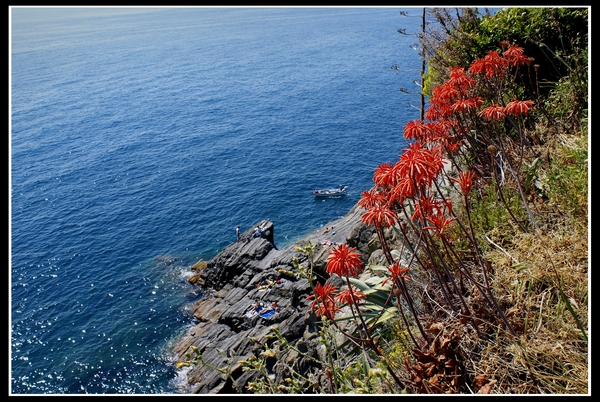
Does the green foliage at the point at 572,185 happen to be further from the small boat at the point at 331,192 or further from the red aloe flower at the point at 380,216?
the small boat at the point at 331,192

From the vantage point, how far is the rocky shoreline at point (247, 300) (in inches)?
649

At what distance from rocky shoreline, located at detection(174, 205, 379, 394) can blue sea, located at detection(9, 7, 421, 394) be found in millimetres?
1396

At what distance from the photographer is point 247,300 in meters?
23.0

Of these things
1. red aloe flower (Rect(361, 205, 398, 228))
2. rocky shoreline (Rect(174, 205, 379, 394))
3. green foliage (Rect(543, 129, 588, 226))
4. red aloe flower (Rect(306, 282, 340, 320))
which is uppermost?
red aloe flower (Rect(361, 205, 398, 228))

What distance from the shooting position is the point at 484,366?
436 cm

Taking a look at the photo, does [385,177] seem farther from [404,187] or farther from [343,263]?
[343,263]

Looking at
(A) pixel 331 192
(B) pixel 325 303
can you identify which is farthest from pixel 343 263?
(A) pixel 331 192

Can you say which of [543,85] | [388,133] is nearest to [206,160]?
[388,133]

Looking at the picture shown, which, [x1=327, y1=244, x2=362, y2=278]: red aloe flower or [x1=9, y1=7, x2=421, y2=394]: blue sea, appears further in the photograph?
[x1=9, y1=7, x2=421, y2=394]: blue sea

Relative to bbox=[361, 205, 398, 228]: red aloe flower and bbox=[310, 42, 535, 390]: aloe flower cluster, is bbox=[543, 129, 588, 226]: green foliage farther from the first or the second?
bbox=[361, 205, 398, 228]: red aloe flower

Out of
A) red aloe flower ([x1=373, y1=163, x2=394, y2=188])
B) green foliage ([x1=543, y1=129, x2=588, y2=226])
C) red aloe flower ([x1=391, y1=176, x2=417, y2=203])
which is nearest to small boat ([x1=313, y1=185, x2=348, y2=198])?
green foliage ([x1=543, y1=129, x2=588, y2=226])

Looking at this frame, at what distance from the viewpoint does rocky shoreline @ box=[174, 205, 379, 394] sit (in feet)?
54.1

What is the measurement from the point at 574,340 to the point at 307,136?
4290 centimetres

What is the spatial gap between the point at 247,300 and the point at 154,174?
22198mm
